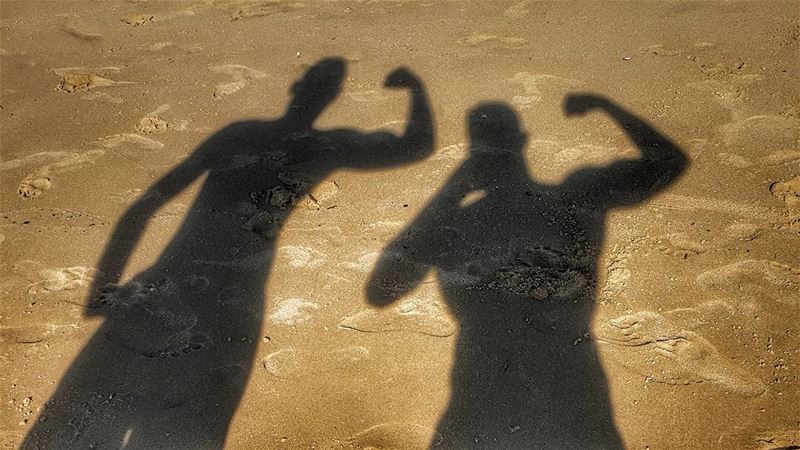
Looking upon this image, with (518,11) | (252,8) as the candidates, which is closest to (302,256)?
(518,11)

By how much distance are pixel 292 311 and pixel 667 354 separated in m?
2.05

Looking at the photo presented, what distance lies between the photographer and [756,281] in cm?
342

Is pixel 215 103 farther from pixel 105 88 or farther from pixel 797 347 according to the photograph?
pixel 797 347

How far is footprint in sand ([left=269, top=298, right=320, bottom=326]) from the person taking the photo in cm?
345

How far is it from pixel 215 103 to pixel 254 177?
1.32 metres

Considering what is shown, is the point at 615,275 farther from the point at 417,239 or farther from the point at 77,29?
the point at 77,29

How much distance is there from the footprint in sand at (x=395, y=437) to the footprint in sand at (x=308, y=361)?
1.29 ft

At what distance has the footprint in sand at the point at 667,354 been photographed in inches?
118

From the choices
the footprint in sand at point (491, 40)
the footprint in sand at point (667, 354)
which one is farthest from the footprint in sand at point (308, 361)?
the footprint in sand at point (491, 40)

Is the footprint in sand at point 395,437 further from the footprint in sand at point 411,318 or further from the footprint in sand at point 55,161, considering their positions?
the footprint in sand at point 55,161

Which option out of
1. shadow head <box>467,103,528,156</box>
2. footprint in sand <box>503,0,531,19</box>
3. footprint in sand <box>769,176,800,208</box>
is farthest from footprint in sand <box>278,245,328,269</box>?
footprint in sand <box>503,0,531,19</box>

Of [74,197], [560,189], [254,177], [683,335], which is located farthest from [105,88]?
[683,335]

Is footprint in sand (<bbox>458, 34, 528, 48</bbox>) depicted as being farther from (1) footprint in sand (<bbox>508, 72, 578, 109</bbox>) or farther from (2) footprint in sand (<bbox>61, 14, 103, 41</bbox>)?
(2) footprint in sand (<bbox>61, 14, 103, 41</bbox>)

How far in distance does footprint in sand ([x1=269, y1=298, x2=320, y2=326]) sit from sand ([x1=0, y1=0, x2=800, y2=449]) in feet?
0.06
